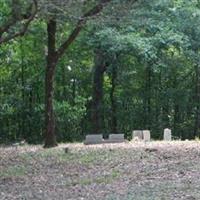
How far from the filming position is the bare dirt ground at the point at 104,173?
8719 mm

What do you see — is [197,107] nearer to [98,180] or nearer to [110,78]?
[110,78]

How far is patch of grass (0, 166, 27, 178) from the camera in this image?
1067cm

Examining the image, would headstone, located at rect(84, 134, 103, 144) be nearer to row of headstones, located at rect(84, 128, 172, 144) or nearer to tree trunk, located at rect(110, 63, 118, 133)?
row of headstones, located at rect(84, 128, 172, 144)

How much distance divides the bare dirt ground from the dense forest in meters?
3.89

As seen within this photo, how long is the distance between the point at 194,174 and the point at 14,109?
493 inches

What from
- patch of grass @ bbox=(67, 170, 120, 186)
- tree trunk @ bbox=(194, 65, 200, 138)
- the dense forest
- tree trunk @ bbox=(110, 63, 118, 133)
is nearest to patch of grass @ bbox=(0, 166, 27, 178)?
patch of grass @ bbox=(67, 170, 120, 186)

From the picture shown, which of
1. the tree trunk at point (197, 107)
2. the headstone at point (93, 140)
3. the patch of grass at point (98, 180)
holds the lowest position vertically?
the patch of grass at point (98, 180)

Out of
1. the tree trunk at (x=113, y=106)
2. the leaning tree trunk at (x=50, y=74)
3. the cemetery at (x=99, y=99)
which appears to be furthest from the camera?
the tree trunk at (x=113, y=106)

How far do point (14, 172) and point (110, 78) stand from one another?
1271 cm

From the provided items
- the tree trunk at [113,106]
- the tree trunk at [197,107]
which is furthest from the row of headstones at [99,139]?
the tree trunk at [197,107]

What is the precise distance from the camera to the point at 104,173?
10.5m

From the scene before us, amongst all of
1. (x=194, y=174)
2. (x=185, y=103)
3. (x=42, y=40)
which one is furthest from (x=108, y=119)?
(x=194, y=174)

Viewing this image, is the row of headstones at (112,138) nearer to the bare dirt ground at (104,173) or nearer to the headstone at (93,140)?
the headstone at (93,140)

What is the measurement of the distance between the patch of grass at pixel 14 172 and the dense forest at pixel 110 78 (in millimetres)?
4792
